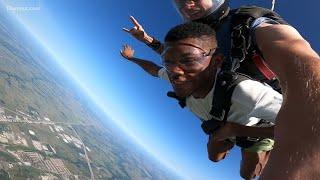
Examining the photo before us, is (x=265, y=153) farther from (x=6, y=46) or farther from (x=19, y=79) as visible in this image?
(x=6, y=46)

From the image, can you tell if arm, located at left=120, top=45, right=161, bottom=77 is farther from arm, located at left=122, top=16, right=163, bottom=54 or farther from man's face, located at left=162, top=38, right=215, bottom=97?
man's face, located at left=162, top=38, right=215, bottom=97

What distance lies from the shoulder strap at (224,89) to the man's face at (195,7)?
2.09ft

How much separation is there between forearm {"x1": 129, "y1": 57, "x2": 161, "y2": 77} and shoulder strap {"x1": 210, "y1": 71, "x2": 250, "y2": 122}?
5.06ft

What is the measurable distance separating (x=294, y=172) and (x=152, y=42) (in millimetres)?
3035

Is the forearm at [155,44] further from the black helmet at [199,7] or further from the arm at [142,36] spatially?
the black helmet at [199,7]

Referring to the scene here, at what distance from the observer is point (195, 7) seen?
2.57 m

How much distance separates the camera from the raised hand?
3888 mm

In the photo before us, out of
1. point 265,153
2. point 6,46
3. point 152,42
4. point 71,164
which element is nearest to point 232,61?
point 265,153

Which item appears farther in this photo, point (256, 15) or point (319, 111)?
point (256, 15)

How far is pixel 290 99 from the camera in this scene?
2.23 feet

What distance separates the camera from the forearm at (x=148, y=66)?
3.66 meters

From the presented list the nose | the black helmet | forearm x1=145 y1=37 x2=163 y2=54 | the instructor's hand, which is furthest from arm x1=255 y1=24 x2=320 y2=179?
the instructor's hand

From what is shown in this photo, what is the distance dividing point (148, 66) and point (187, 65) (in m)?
1.76

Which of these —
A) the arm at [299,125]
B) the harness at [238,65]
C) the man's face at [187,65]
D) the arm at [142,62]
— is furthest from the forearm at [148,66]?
the arm at [299,125]
